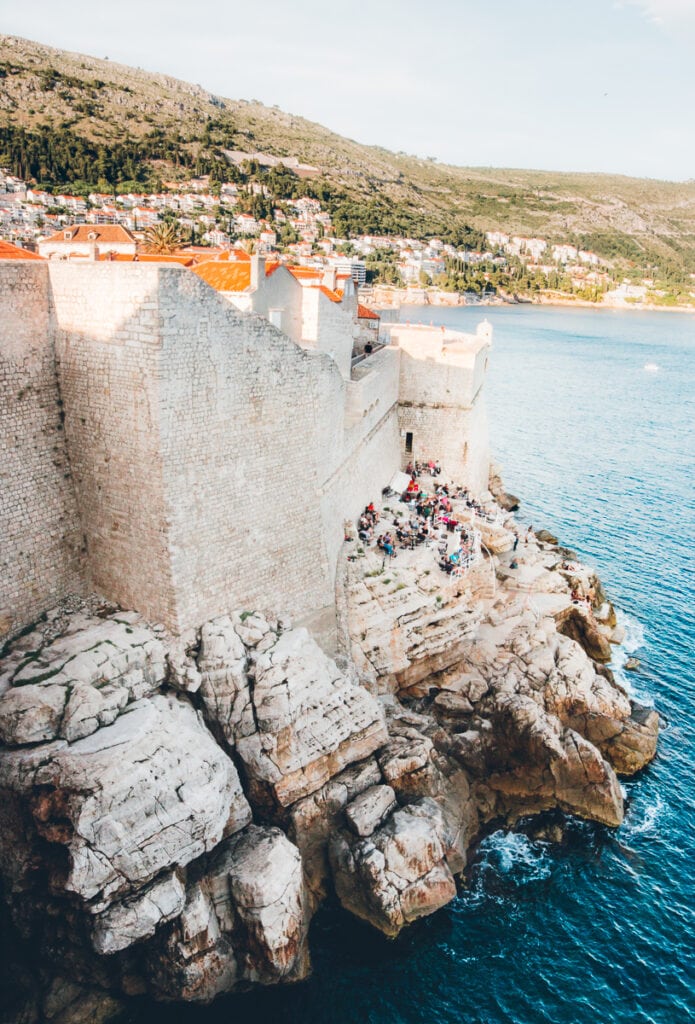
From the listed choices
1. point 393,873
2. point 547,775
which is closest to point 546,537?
point 547,775

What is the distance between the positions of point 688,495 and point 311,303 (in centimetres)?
2840

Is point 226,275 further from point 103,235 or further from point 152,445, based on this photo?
point 103,235

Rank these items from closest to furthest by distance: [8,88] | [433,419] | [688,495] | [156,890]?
[156,890] → [433,419] → [688,495] → [8,88]

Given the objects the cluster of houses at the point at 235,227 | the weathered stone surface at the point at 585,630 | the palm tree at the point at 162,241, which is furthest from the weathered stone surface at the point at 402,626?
the palm tree at the point at 162,241

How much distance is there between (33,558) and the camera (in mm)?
14117

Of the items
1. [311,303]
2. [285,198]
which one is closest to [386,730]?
[311,303]

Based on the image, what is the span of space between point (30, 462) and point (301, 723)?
7.61 metres

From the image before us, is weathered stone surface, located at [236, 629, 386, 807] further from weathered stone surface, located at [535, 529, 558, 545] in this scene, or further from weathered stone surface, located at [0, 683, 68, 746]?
weathered stone surface, located at [535, 529, 558, 545]

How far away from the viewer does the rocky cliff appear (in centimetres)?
1191

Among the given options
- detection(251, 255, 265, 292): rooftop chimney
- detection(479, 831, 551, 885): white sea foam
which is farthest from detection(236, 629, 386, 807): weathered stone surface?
detection(251, 255, 265, 292): rooftop chimney

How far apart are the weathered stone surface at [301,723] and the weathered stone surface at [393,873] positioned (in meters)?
1.55

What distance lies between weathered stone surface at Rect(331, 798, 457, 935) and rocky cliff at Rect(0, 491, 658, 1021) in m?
0.04

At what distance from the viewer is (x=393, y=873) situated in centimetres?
1401

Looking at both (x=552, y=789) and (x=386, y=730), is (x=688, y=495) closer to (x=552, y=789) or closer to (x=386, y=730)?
(x=552, y=789)
